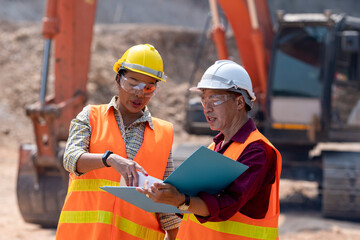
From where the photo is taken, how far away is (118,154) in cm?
281

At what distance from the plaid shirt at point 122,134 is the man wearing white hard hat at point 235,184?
349 mm

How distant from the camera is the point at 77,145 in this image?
9.02 ft

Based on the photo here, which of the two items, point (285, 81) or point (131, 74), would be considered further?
point (285, 81)

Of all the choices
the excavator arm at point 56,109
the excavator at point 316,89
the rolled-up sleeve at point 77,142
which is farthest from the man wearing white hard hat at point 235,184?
the excavator at point 316,89

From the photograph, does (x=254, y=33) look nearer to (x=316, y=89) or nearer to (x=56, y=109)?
(x=316, y=89)

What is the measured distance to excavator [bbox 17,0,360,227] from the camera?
22.6 ft

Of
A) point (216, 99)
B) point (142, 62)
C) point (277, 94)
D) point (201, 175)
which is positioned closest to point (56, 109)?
point (277, 94)

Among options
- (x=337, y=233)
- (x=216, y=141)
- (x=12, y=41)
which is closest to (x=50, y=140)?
(x=337, y=233)

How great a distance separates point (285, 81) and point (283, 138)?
836mm

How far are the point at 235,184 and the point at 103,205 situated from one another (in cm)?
84

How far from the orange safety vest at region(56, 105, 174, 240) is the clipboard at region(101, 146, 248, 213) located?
50 cm

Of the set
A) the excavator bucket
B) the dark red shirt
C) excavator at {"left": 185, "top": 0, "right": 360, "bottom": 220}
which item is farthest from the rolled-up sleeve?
excavator at {"left": 185, "top": 0, "right": 360, "bottom": 220}

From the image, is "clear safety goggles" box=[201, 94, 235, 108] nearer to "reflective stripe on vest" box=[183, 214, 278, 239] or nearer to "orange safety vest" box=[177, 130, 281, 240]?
"orange safety vest" box=[177, 130, 281, 240]

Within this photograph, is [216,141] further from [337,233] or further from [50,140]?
[337,233]
